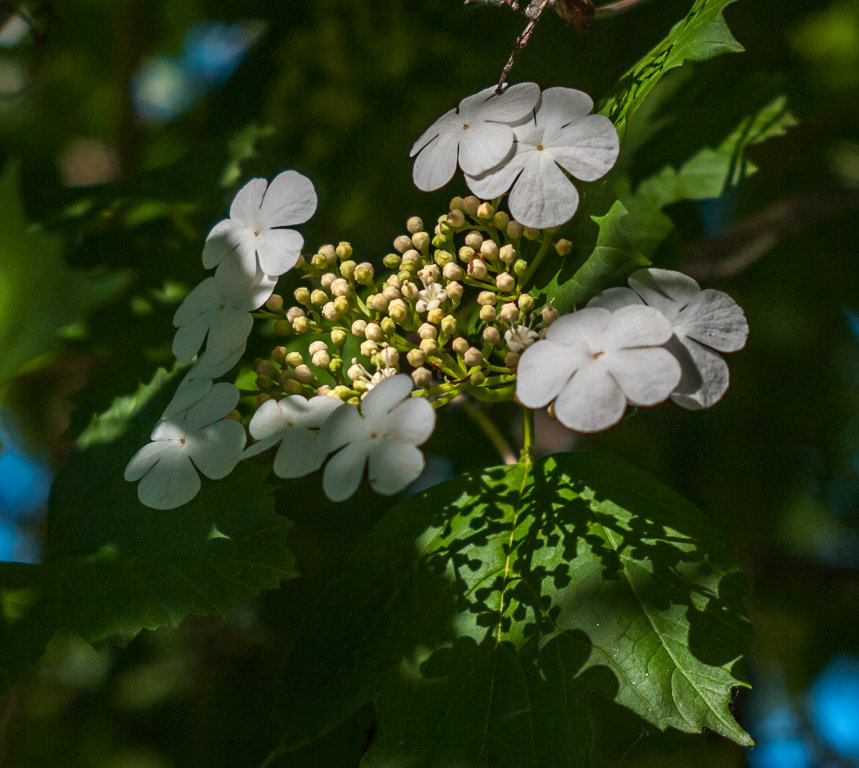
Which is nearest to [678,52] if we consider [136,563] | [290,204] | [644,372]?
[644,372]

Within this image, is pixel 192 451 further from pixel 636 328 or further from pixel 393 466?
pixel 636 328

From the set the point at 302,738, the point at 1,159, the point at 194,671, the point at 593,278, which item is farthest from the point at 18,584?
the point at 1,159

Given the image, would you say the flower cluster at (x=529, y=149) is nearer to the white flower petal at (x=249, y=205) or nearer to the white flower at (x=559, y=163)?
the white flower at (x=559, y=163)

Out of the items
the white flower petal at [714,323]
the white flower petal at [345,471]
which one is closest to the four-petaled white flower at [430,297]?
the white flower petal at [345,471]

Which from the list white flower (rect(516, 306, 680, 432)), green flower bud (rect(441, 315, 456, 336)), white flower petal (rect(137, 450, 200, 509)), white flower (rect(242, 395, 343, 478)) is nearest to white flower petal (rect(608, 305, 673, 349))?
white flower (rect(516, 306, 680, 432))

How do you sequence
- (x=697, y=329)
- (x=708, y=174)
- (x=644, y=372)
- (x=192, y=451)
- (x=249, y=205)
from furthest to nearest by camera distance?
1. (x=708, y=174)
2. (x=249, y=205)
3. (x=192, y=451)
4. (x=697, y=329)
5. (x=644, y=372)

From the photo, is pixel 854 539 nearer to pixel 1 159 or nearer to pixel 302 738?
pixel 302 738

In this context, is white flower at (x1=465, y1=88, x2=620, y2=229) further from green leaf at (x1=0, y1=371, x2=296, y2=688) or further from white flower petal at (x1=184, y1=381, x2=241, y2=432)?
green leaf at (x1=0, y1=371, x2=296, y2=688)
